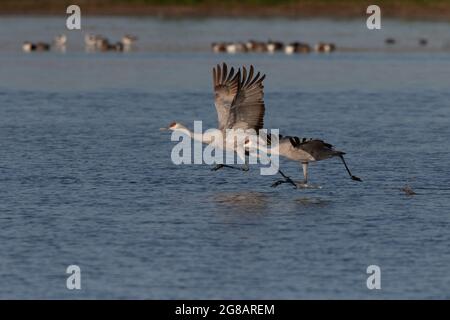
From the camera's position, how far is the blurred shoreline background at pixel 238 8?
197 ft

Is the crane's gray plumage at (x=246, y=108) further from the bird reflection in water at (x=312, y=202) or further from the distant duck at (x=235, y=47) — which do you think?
the distant duck at (x=235, y=47)

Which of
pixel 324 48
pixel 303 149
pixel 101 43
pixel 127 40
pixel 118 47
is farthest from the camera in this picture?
pixel 127 40

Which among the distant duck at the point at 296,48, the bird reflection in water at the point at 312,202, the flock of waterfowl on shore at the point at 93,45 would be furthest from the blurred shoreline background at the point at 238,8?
the bird reflection in water at the point at 312,202

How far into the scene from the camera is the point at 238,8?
61969mm

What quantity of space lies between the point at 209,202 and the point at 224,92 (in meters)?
2.45

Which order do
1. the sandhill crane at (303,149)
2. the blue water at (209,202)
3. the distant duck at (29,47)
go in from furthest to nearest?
the distant duck at (29,47)
the sandhill crane at (303,149)
the blue water at (209,202)

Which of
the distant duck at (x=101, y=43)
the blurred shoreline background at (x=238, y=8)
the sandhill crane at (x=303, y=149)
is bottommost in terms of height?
the sandhill crane at (x=303, y=149)

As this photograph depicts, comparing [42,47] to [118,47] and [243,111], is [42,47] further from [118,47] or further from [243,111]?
[243,111]

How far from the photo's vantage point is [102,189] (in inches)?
619

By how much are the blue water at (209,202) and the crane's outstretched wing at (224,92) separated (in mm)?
927

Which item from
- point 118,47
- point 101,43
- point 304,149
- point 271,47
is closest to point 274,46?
point 271,47

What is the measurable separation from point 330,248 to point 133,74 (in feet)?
71.6

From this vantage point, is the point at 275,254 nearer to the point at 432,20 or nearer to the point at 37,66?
the point at 37,66

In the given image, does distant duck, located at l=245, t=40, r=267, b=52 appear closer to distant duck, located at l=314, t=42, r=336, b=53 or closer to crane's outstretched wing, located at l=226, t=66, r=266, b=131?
distant duck, located at l=314, t=42, r=336, b=53
